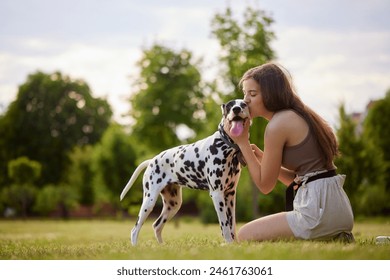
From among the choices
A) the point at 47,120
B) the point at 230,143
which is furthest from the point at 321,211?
the point at 47,120

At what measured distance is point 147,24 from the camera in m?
10.2

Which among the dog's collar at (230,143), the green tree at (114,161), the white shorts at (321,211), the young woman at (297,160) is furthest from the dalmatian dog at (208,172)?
the green tree at (114,161)

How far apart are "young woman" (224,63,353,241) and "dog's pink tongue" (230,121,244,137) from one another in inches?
2.8

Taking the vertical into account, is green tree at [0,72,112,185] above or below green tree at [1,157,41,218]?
above

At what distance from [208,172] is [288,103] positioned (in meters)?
1.34

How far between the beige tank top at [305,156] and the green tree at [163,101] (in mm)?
21695

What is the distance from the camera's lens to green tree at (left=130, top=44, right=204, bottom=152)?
27.7m

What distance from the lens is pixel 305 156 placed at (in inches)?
224

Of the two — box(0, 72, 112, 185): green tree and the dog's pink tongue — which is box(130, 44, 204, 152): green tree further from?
the dog's pink tongue

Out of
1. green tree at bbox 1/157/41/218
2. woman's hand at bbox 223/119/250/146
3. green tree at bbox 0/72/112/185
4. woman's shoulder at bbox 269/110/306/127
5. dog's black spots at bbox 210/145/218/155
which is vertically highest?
green tree at bbox 0/72/112/185

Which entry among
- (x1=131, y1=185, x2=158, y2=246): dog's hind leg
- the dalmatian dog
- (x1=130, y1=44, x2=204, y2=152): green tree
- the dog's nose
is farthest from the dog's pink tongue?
(x1=130, y1=44, x2=204, y2=152): green tree

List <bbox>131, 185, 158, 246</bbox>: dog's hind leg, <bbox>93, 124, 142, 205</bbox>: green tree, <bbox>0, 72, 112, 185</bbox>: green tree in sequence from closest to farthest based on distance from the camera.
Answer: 1. <bbox>131, 185, 158, 246</bbox>: dog's hind leg
2. <bbox>0, 72, 112, 185</bbox>: green tree
3. <bbox>93, 124, 142, 205</bbox>: green tree

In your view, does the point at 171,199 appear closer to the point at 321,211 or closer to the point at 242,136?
the point at 242,136

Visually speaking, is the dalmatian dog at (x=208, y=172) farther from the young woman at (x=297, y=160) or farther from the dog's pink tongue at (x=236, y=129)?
the young woman at (x=297, y=160)
